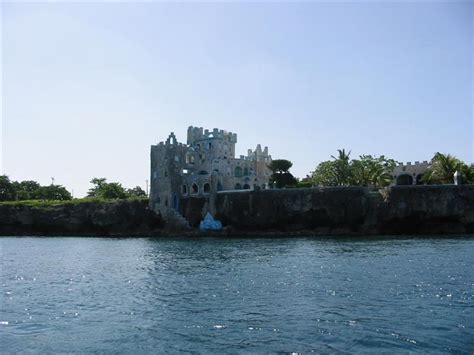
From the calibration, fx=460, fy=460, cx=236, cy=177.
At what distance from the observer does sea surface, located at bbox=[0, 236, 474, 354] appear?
16.3 meters

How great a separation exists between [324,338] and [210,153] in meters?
79.4

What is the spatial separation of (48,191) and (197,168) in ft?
200

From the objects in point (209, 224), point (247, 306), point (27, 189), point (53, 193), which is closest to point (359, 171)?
point (209, 224)

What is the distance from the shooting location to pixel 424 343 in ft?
51.1

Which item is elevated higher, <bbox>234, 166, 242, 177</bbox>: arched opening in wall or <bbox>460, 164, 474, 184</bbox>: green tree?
<bbox>234, 166, 242, 177</bbox>: arched opening in wall

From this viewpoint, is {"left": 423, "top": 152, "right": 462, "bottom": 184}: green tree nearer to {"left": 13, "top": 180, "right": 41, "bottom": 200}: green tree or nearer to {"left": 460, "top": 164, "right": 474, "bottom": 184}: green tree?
{"left": 460, "top": 164, "right": 474, "bottom": 184}: green tree

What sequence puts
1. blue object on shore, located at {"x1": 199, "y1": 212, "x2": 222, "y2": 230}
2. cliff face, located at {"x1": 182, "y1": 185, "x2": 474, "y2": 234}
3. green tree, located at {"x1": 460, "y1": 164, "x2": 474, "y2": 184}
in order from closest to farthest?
cliff face, located at {"x1": 182, "y1": 185, "x2": 474, "y2": 234}
green tree, located at {"x1": 460, "y1": 164, "x2": 474, "y2": 184}
blue object on shore, located at {"x1": 199, "y1": 212, "x2": 222, "y2": 230}

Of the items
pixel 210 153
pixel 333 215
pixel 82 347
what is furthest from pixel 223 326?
pixel 210 153

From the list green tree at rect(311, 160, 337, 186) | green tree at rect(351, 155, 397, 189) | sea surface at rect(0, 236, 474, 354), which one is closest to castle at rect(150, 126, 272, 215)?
green tree at rect(311, 160, 337, 186)

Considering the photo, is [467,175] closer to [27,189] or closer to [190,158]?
[190,158]

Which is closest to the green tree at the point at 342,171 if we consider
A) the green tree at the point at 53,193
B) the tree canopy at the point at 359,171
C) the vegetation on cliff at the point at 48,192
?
the tree canopy at the point at 359,171

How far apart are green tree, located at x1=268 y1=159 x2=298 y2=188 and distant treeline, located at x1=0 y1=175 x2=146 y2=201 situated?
135ft

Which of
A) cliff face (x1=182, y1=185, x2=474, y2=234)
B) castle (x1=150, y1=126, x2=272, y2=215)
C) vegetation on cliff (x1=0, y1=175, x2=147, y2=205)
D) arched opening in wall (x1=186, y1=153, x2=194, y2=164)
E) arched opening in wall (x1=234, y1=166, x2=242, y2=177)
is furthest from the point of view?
vegetation on cliff (x1=0, y1=175, x2=147, y2=205)

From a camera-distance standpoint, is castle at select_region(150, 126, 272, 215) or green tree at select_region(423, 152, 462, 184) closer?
green tree at select_region(423, 152, 462, 184)
